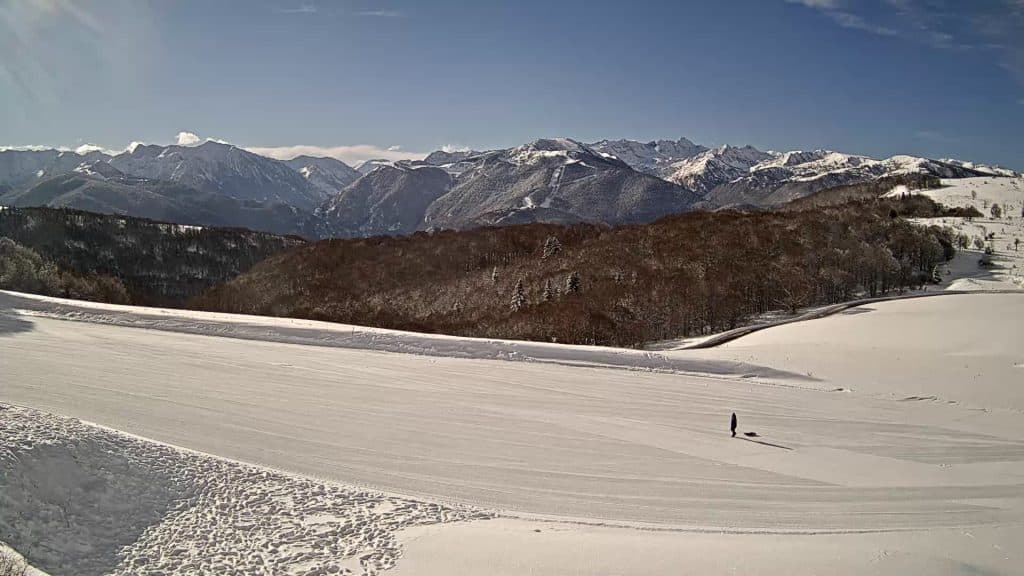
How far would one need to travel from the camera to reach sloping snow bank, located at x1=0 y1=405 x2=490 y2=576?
6.24 meters

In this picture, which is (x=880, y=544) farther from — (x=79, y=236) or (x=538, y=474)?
(x=79, y=236)

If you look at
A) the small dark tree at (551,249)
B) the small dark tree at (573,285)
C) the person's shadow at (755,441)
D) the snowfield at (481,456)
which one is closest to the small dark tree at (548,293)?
the small dark tree at (573,285)

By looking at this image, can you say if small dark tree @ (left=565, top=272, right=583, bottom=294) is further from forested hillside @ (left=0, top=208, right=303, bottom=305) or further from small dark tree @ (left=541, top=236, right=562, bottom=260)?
forested hillside @ (left=0, top=208, right=303, bottom=305)

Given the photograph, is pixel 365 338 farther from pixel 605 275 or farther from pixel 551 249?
pixel 551 249

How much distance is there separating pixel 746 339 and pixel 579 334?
20077 millimetres

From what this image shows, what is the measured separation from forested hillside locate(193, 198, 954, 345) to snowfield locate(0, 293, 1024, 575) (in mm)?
16339

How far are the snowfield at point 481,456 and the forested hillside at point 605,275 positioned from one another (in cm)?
1634

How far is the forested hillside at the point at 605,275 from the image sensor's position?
46.6 meters

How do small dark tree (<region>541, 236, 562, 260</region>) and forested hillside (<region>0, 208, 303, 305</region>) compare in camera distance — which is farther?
forested hillside (<region>0, 208, 303, 305</region>)

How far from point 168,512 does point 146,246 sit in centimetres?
18973

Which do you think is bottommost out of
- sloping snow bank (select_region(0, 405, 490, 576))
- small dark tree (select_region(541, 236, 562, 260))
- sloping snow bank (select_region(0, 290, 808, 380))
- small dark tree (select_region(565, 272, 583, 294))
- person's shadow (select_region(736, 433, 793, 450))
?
sloping snow bank (select_region(0, 405, 490, 576))

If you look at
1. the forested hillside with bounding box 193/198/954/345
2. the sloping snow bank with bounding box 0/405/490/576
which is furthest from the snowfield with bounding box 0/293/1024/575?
the forested hillside with bounding box 193/198/954/345

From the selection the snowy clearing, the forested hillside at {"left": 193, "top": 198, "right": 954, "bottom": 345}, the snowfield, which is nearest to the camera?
the snowfield

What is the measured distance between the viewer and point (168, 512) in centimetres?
736
